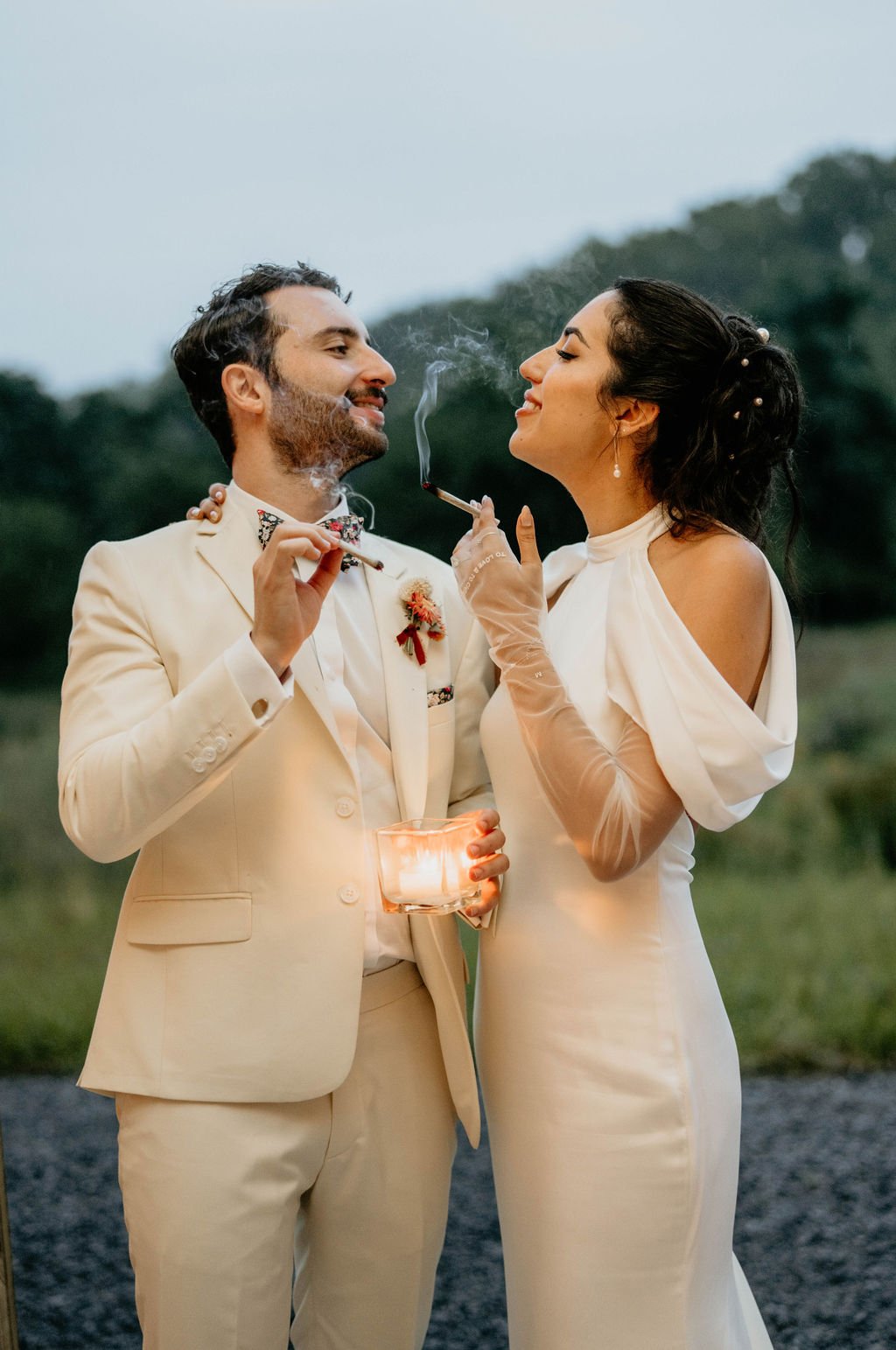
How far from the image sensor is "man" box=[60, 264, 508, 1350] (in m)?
2.06

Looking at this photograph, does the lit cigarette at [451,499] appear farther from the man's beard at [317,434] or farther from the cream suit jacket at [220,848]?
the cream suit jacket at [220,848]

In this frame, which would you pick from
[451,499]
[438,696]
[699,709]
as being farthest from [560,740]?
[451,499]

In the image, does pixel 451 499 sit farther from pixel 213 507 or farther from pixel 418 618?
pixel 213 507

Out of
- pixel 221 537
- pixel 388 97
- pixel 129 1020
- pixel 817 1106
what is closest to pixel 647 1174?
pixel 129 1020

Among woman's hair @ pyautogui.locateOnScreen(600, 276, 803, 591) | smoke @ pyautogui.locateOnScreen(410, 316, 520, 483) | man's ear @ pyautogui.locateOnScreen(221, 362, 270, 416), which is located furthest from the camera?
smoke @ pyautogui.locateOnScreen(410, 316, 520, 483)

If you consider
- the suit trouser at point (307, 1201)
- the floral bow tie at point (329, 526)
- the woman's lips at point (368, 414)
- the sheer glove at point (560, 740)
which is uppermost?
the woman's lips at point (368, 414)

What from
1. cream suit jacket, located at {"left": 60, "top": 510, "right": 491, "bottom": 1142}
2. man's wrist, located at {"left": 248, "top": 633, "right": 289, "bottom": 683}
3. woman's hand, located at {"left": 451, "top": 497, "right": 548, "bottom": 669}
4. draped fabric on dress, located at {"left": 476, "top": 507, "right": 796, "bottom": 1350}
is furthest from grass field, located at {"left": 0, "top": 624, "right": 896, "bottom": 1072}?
man's wrist, located at {"left": 248, "top": 633, "right": 289, "bottom": 683}

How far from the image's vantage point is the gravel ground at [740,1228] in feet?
12.7

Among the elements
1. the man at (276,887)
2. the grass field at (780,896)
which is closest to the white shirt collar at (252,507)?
the man at (276,887)

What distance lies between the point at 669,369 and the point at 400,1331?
173cm

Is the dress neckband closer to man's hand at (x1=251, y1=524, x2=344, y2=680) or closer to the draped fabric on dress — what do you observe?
the draped fabric on dress

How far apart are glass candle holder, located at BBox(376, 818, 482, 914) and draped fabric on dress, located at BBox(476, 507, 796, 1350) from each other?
206 mm

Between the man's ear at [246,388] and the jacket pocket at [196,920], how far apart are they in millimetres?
902

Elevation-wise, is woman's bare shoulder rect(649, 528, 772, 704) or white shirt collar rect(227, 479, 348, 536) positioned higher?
white shirt collar rect(227, 479, 348, 536)
